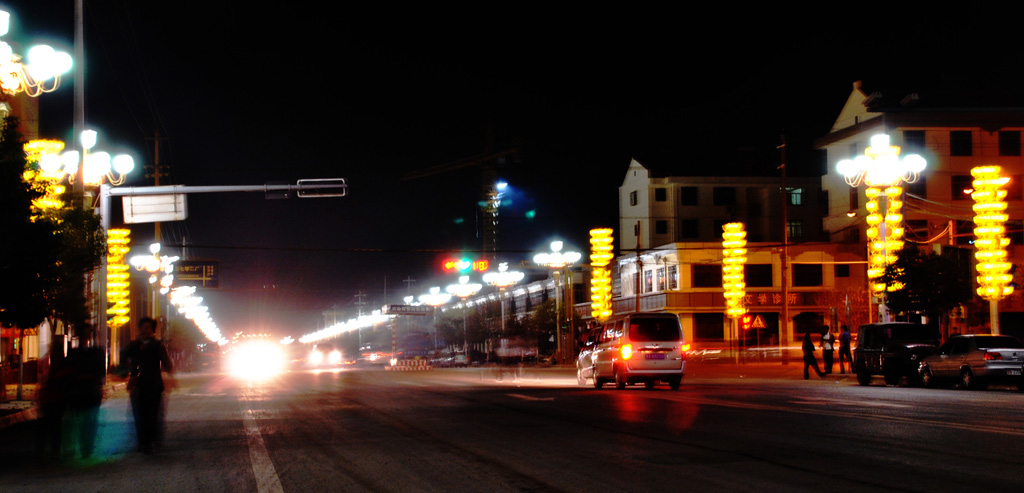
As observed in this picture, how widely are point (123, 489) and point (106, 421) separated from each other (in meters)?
10.9

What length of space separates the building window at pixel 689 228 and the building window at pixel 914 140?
1860cm

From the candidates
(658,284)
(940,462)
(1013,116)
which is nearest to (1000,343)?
(940,462)

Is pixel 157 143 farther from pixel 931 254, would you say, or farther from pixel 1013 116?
pixel 1013 116

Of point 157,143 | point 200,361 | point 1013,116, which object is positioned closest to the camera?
point 157,143

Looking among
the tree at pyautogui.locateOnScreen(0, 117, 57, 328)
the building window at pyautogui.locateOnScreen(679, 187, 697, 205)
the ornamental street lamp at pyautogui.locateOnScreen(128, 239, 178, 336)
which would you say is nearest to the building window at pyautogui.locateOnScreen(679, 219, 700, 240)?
the building window at pyautogui.locateOnScreen(679, 187, 697, 205)

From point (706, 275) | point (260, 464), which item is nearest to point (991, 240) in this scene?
point (260, 464)

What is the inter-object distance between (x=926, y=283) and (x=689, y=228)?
143 ft

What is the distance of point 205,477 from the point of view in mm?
10406

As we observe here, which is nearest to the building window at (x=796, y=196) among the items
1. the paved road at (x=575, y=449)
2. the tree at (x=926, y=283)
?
the tree at (x=926, y=283)

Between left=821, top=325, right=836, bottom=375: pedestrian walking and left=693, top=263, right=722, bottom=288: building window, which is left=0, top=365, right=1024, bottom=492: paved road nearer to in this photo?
left=821, top=325, right=836, bottom=375: pedestrian walking

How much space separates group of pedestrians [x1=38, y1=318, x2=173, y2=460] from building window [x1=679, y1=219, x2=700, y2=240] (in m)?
66.4

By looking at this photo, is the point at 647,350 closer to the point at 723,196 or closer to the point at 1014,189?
the point at 1014,189

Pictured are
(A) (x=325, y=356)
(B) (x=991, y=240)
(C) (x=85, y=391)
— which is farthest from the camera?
(A) (x=325, y=356)

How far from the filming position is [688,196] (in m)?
77.5
